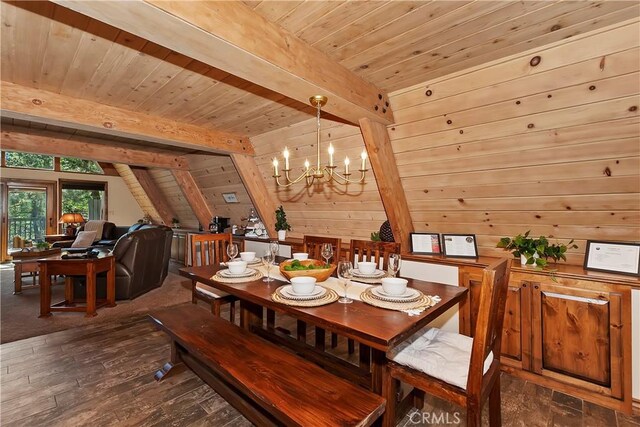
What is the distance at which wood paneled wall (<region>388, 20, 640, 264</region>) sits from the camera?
168 centimetres

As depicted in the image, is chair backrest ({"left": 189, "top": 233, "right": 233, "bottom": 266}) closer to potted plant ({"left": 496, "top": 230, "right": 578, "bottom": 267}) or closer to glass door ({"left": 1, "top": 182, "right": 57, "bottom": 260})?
potted plant ({"left": 496, "top": 230, "right": 578, "bottom": 267})

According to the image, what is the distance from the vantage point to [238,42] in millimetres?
1387

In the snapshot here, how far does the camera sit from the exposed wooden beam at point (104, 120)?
7.72 ft

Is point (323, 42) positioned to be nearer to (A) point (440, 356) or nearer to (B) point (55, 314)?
(A) point (440, 356)

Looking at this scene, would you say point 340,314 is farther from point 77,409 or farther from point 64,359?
point 64,359

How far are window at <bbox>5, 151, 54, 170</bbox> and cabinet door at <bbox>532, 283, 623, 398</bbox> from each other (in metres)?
9.21

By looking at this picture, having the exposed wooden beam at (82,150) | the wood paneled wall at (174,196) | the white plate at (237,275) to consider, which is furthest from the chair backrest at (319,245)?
the wood paneled wall at (174,196)

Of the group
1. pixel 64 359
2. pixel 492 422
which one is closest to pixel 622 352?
pixel 492 422

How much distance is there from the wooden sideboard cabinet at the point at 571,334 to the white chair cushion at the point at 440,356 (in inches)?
38.3

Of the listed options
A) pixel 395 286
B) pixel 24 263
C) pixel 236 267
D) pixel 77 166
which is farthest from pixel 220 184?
pixel 77 166

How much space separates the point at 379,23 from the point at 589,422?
8.81ft

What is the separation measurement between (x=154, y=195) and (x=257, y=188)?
406 cm

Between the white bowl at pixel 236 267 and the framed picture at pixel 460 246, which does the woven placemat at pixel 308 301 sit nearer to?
the white bowl at pixel 236 267

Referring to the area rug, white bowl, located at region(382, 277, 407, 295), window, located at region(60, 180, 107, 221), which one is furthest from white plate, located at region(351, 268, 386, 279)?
window, located at region(60, 180, 107, 221)
